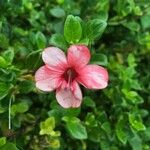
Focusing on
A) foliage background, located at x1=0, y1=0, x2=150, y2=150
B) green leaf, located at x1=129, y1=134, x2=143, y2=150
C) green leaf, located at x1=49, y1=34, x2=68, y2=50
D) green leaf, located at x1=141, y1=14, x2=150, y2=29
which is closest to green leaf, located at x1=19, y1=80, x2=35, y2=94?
foliage background, located at x1=0, y1=0, x2=150, y2=150

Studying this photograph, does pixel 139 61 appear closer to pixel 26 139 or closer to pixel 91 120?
pixel 91 120

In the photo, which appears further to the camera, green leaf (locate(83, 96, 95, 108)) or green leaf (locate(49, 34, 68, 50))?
green leaf (locate(83, 96, 95, 108))

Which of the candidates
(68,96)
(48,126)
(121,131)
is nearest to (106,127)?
(121,131)

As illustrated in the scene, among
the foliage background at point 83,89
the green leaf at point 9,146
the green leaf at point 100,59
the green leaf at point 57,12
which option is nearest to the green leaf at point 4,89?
the foliage background at point 83,89

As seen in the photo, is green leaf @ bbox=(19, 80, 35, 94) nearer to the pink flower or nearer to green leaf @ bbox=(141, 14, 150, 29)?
the pink flower

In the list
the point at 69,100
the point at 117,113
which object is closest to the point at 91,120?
the point at 117,113

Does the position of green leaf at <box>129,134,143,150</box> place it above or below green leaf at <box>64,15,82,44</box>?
below

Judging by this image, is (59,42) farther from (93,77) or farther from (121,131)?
(121,131)
